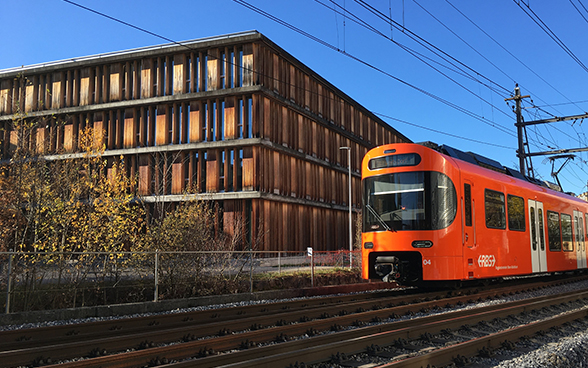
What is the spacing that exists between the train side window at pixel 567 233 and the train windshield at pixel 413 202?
8430mm

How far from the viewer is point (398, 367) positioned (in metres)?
5.35

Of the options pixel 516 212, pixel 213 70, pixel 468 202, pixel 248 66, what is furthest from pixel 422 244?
pixel 213 70

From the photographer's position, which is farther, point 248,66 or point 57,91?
point 57,91

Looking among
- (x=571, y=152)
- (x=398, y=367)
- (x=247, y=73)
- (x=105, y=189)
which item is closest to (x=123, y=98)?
(x=247, y=73)

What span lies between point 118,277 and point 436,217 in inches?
322

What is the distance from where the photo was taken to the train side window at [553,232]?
55.8 feet

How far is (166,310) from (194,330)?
4.33 m

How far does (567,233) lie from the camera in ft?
60.6

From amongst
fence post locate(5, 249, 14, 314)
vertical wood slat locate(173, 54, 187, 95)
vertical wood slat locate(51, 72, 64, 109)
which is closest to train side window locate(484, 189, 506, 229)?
fence post locate(5, 249, 14, 314)

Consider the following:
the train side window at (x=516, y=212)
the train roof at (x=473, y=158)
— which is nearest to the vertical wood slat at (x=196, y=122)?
the train roof at (x=473, y=158)

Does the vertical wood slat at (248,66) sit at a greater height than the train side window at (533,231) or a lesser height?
greater

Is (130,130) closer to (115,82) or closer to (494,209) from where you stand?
(115,82)

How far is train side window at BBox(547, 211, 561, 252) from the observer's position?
1700 centimetres

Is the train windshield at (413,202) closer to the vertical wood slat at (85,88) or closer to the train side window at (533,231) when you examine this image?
the train side window at (533,231)
